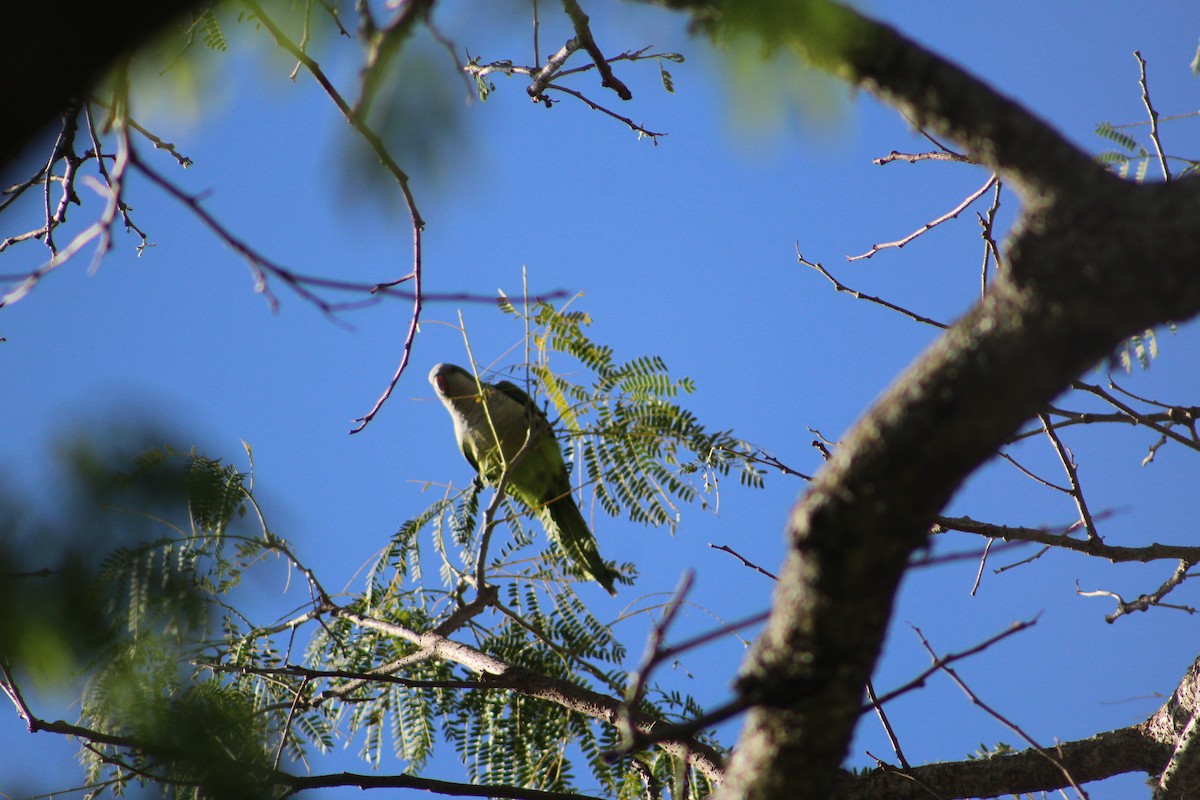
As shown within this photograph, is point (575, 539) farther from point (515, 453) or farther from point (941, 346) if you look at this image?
point (941, 346)

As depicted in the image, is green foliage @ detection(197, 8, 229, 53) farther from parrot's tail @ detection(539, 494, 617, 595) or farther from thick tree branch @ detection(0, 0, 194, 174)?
parrot's tail @ detection(539, 494, 617, 595)

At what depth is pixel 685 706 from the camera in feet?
9.76

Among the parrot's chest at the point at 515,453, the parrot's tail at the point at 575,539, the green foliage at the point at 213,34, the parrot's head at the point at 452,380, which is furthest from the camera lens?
the parrot's head at the point at 452,380

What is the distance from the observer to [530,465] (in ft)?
13.5

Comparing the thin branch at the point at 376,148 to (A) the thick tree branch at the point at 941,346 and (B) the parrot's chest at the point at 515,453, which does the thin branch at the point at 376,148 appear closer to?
(A) the thick tree branch at the point at 941,346

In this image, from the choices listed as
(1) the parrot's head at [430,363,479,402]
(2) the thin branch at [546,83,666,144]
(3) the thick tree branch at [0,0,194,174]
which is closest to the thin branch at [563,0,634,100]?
(2) the thin branch at [546,83,666,144]

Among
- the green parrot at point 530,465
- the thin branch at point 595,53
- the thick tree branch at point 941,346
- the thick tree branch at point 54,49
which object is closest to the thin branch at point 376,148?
the thick tree branch at point 54,49

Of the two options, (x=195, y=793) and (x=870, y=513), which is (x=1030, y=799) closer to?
(x=870, y=513)

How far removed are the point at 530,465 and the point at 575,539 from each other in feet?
1.47

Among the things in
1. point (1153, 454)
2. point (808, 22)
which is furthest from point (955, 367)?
point (1153, 454)

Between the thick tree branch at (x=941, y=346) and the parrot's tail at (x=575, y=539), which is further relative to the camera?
the parrot's tail at (x=575, y=539)

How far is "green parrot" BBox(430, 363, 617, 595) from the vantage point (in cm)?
347

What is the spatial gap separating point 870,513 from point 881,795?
1.84 meters

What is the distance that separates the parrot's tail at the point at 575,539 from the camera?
12.2 feet
